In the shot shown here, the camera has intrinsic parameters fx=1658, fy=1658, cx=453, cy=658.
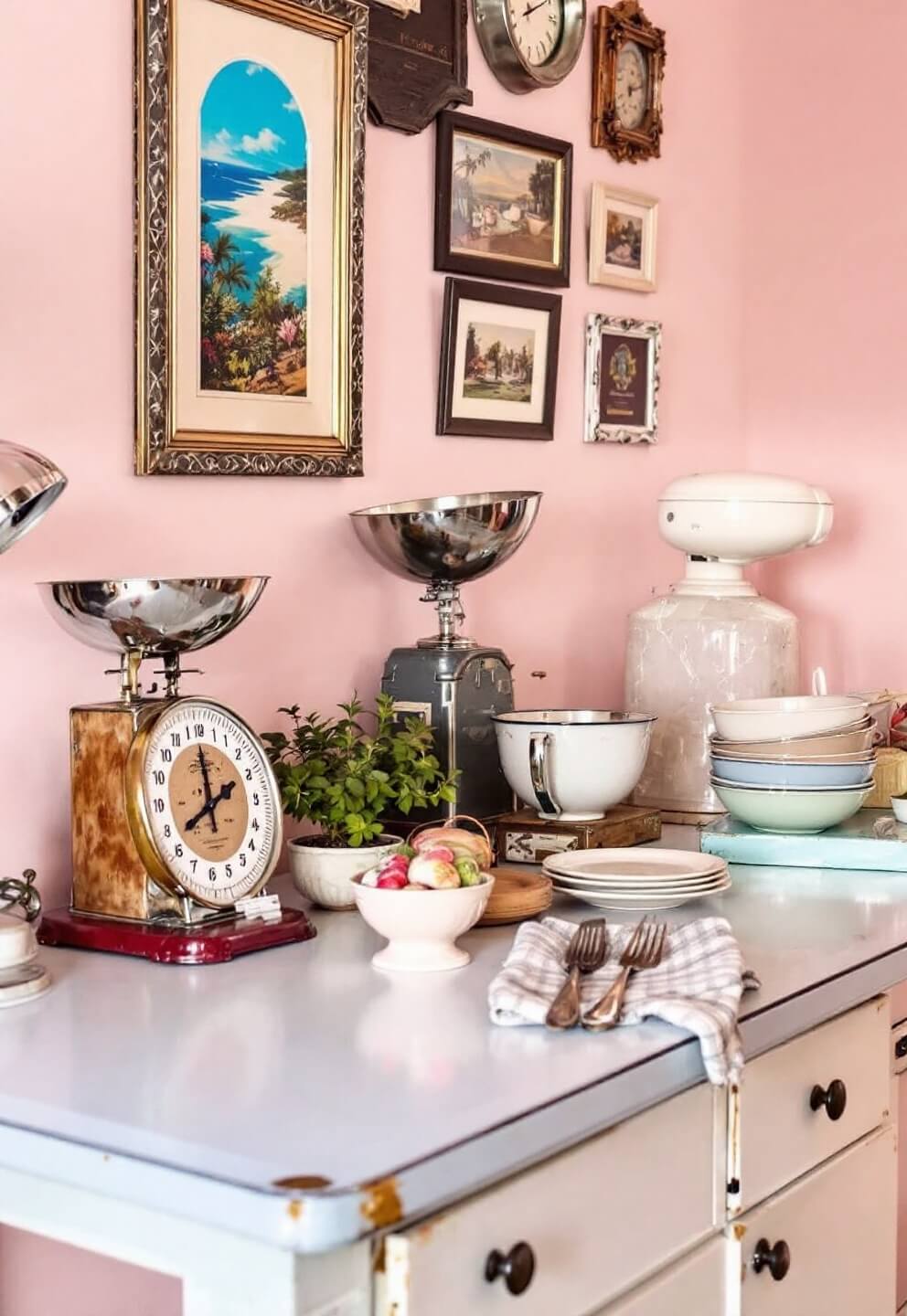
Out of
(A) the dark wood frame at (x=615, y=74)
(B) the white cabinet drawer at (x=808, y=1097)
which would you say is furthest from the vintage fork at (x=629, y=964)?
(A) the dark wood frame at (x=615, y=74)

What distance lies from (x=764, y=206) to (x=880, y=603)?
71cm

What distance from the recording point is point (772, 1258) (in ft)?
4.62

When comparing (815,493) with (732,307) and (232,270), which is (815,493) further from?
(232,270)

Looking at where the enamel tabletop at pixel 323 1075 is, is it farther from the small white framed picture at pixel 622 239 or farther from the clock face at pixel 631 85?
the clock face at pixel 631 85

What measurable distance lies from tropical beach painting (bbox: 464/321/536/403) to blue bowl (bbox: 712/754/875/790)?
2.05 ft

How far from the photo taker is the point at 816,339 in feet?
9.16

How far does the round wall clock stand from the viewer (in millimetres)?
2221

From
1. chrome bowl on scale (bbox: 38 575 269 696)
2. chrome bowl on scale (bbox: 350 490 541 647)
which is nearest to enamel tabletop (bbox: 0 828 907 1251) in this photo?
chrome bowl on scale (bbox: 38 575 269 696)

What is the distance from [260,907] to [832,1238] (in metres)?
0.62

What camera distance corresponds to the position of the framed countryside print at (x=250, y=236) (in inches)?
68.1

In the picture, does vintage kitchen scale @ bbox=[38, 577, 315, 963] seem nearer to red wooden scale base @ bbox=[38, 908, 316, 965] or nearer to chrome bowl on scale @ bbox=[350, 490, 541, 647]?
red wooden scale base @ bbox=[38, 908, 316, 965]

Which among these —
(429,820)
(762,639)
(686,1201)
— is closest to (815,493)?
(762,639)

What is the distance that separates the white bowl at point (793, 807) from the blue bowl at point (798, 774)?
1 centimetres

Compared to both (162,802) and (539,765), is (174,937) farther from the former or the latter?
(539,765)
